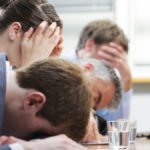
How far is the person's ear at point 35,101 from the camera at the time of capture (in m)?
0.62

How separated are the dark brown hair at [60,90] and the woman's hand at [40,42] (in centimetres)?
51

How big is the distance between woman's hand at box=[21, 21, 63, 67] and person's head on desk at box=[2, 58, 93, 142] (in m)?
0.51

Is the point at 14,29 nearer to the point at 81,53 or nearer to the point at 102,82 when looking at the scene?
the point at 102,82

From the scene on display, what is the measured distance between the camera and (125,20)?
2717 mm

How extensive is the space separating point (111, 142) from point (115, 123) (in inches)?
2.8

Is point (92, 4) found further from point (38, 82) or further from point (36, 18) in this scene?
point (38, 82)

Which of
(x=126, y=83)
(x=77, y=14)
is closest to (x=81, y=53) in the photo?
(x=126, y=83)

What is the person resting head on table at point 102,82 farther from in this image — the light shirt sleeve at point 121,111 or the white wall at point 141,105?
the white wall at point 141,105

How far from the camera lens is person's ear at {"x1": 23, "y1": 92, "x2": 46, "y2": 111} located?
625mm

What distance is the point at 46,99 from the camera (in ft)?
2.09

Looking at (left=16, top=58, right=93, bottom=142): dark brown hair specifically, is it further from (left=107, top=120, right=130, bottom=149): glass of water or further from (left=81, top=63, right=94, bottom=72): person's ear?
(left=81, top=63, right=94, bottom=72): person's ear

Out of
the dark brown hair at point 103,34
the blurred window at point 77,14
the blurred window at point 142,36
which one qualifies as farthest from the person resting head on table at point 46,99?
the blurred window at point 142,36

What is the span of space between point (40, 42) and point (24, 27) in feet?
0.40

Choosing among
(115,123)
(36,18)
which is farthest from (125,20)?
(115,123)
